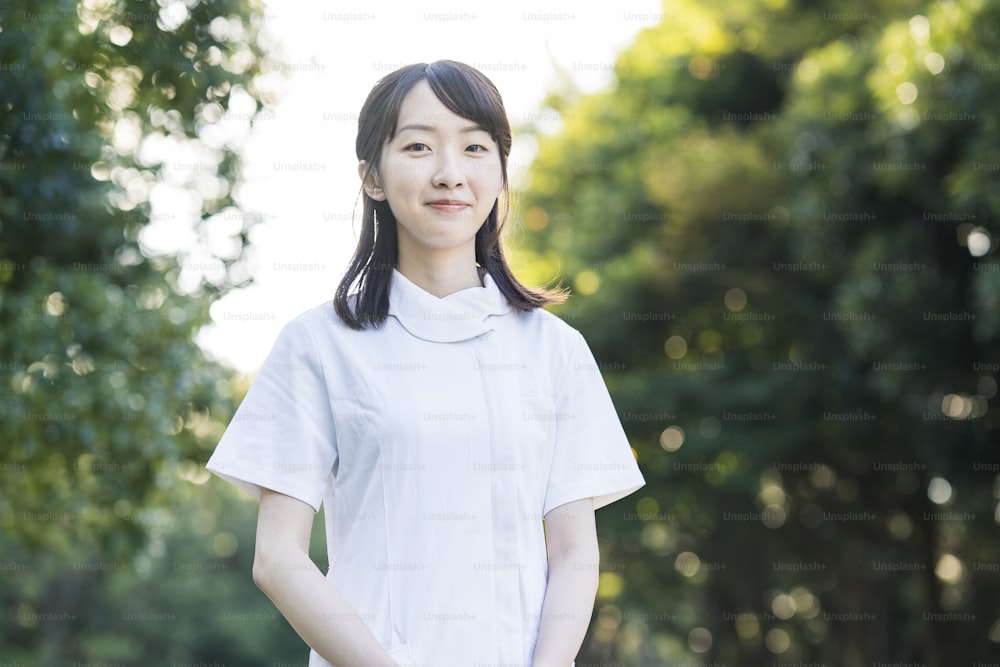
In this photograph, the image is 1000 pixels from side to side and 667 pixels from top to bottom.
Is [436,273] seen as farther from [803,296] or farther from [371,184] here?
[803,296]

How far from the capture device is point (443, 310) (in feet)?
8.70

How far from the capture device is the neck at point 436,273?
8.98 feet

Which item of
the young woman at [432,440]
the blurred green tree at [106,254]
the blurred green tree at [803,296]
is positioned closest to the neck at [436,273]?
the young woman at [432,440]

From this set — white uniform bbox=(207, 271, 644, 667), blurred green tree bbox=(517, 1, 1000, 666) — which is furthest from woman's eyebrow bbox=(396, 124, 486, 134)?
blurred green tree bbox=(517, 1, 1000, 666)

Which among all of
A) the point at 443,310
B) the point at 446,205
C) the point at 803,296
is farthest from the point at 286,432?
the point at 803,296

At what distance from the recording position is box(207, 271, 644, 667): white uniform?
8.02 ft

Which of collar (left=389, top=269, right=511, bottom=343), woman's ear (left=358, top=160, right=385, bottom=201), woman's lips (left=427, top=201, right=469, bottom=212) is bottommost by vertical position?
collar (left=389, top=269, right=511, bottom=343)

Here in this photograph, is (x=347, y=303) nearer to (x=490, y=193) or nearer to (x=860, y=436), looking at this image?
(x=490, y=193)

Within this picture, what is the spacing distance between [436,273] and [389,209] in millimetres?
202

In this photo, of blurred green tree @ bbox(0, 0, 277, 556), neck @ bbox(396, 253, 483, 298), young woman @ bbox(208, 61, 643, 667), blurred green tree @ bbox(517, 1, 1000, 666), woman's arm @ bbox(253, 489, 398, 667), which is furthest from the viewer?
blurred green tree @ bbox(517, 1, 1000, 666)

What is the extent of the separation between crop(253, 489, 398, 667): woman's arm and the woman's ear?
73 centimetres

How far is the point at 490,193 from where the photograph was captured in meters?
2.71

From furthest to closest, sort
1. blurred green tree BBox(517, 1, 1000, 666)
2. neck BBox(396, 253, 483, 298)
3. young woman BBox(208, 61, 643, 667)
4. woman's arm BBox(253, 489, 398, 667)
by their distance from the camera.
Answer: blurred green tree BBox(517, 1, 1000, 666) → neck BBox(396, 253, 483, 298) → young woman BBox(208, 61, 643, 667) → woman's arm BBox(253, 489, 398, 667)

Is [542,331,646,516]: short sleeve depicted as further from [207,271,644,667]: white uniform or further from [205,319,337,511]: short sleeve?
[205,319,337,511]: short sleeve
